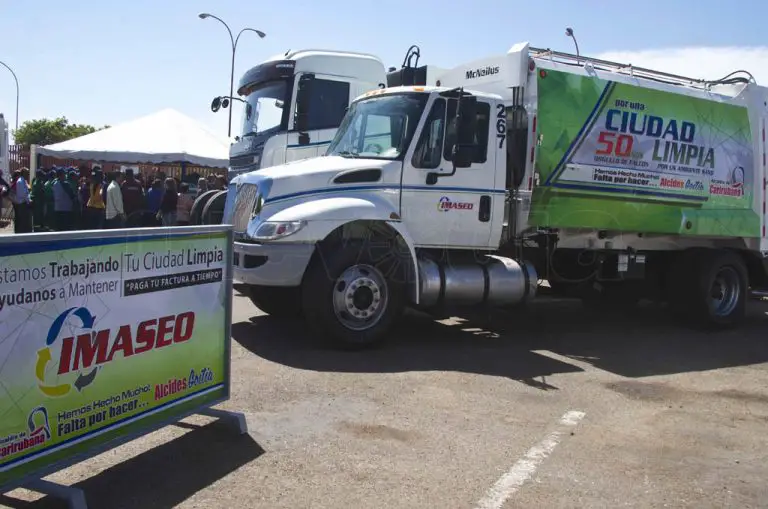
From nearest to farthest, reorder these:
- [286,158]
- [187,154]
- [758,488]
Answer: [758,488] < [286,158] < [187,154]

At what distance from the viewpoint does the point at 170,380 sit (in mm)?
4730

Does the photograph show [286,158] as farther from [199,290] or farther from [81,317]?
[81,317]

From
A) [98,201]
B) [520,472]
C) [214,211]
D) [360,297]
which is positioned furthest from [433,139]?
[98,201]

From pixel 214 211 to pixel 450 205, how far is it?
151 inches

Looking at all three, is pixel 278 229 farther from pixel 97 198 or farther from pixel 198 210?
pixel 97 198

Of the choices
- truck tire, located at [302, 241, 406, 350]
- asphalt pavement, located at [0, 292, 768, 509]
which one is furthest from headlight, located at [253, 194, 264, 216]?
asphalt pavement, located at [0, 292, 768, 509]

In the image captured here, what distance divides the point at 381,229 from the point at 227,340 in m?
3.15

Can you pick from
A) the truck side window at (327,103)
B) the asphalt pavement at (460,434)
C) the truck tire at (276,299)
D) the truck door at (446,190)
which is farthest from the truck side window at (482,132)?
the truck side window at (327,103)

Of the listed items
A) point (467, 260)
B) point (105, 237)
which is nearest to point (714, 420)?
point (467, 260)

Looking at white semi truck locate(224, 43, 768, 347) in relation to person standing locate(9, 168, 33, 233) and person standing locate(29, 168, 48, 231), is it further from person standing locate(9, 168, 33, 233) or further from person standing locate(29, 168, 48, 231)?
person standing locate(29, 168, 48, 231)

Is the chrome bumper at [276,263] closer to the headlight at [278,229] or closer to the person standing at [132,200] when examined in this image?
the headlight at [278,229]

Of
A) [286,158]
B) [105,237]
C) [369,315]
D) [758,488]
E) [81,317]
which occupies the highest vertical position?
[286,158]

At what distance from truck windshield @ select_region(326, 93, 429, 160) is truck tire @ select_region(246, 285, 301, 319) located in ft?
5.91

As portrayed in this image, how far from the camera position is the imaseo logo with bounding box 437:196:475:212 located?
838cm
